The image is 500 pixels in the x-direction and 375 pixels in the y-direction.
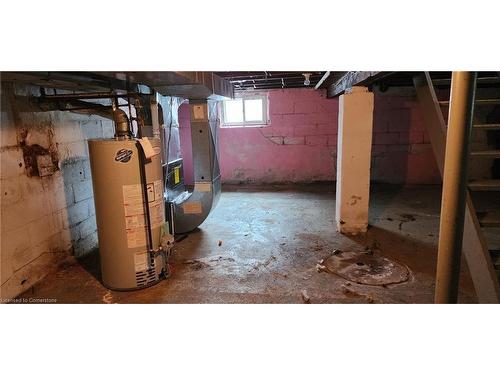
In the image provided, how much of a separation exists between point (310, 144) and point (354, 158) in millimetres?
2490

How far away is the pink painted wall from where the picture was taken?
5219mm

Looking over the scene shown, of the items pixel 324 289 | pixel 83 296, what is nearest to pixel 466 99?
pixel 324 289

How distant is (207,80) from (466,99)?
1.93 meters

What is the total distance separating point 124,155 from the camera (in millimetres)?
1983

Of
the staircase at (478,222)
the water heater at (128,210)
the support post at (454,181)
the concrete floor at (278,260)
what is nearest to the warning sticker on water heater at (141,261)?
the water heater at (128,210)

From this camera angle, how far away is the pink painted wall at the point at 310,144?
5.22m

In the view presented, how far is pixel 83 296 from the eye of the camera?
2145mm

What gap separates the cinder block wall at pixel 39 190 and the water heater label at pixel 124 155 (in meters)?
0.77

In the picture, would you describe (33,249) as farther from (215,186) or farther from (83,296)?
(215,186)

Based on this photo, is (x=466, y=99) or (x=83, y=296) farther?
(x=83, y=296)

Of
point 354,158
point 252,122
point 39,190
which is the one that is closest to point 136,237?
point 39,190

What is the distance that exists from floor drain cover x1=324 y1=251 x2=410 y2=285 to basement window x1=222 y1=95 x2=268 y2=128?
11.5ft

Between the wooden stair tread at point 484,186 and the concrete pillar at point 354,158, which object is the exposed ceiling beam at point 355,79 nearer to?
the concrete pillar at point 354,158

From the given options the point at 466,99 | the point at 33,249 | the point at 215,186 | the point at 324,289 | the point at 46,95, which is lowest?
the point at 324,289
